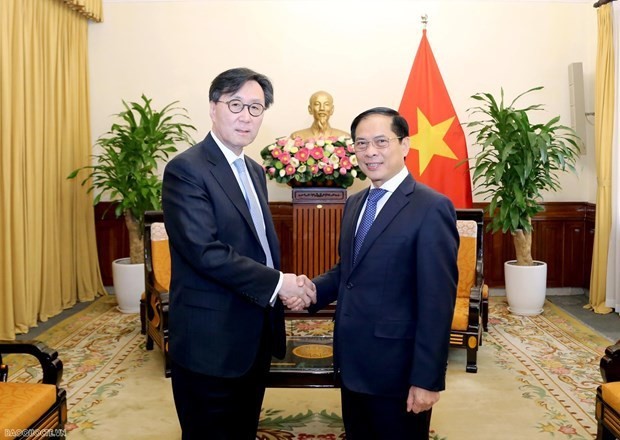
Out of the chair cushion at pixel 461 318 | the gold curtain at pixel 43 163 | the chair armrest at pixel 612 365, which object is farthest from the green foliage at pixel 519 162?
the gold curtain at pixel 43 163

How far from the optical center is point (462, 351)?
4043 millimetres

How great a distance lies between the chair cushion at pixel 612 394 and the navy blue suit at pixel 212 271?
1310 mm

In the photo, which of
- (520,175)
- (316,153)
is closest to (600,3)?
(520,175)

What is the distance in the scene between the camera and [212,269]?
1.62 metres

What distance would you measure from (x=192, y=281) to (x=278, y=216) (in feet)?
12.5

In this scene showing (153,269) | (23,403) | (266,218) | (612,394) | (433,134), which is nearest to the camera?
(266,218)

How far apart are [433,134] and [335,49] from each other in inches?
48.0

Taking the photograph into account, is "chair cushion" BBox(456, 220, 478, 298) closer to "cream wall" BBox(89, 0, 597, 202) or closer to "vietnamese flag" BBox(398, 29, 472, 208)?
"vietnamese flag" BBox(398, 29, 472, 208)

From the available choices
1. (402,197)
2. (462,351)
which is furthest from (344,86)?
(402,197)

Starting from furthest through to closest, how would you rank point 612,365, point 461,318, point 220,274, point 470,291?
point 470,291
point 461,318
point 612,365
point 220,274

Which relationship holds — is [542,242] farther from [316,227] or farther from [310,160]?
[310,160]

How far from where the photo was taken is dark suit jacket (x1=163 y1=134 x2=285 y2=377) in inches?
64.3

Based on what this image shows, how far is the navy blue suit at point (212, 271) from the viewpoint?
1.63m

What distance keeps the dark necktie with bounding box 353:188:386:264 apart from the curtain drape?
12.5 ft
